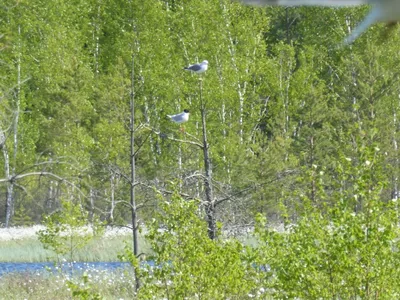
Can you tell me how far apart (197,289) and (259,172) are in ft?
47.6

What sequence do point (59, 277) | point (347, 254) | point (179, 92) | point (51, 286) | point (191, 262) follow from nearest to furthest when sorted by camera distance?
1. point (347, 254)
2. point (191, 262)
3. point (51, 286)
4. point (59, 277)
5. point (179, 92)

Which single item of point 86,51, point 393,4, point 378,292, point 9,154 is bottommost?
point 393,4

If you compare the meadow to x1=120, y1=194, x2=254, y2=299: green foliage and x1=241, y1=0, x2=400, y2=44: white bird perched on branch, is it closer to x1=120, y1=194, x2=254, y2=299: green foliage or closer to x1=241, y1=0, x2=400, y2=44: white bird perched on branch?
x1=120, y1=194, x2=254, y2=299: green foliage

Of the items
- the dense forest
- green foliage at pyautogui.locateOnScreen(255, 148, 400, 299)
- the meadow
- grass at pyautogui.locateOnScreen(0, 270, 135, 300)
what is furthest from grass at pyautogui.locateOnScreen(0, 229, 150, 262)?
green foliage at pyautogui.locateOnScreen(255, 148, 400, 299)

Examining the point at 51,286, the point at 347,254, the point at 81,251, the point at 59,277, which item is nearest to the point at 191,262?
the point at 347,254

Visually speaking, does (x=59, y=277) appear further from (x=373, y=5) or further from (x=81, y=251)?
(x=373, y=5)

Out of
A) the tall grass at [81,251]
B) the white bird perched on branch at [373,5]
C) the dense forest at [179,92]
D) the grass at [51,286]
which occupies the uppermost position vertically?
the dense forest at [179,92]

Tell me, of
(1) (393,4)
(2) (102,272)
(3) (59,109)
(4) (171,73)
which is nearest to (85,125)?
(3) (59,109)

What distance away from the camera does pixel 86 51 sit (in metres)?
33.6

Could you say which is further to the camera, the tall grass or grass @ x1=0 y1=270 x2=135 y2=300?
the tall grass

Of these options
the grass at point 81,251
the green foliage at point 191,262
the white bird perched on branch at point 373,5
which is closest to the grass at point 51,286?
the grass at point 81,251

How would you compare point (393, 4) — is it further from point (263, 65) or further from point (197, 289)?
point (263, 65)

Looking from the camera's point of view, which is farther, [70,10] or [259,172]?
[70,10]

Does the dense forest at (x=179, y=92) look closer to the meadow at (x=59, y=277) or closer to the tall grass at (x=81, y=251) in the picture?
the tall grass at (x=81, y=251)
